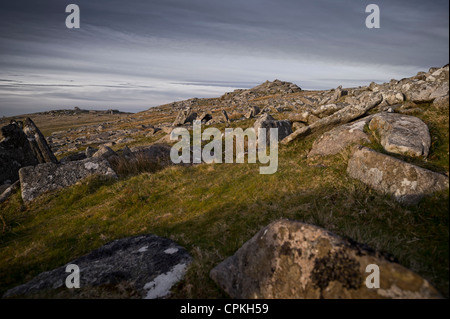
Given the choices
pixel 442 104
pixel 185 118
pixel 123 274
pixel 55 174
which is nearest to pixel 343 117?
pixel 442 104

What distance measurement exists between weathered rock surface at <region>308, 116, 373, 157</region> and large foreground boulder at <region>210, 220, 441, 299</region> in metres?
6.95

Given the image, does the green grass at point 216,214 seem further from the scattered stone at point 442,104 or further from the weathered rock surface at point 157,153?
the weathered rock surface at point 157,153

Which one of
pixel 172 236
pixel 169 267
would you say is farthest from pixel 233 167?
pixel 169 267

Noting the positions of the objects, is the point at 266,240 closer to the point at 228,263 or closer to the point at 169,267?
the point at 228,263

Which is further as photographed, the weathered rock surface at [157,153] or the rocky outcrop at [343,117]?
the weathered rock surface at [157,153]

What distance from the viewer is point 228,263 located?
4812 mm

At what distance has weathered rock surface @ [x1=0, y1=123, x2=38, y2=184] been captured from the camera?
602 inches

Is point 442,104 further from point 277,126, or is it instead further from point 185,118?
point 185,118

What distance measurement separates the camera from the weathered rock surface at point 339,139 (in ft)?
32.2

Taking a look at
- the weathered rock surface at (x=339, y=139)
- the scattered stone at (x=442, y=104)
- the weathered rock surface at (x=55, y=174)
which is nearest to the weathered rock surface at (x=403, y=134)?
the weathered rock surface at (x=339, y=139)

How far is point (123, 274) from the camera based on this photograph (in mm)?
5418

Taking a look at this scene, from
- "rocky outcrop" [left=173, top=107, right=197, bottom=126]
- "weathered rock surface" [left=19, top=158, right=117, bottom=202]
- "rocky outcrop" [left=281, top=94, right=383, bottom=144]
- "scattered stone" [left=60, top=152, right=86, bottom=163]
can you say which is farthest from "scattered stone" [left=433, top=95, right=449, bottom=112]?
"rocky outcrop" [left=173, top=107, right=197, bottom=126]

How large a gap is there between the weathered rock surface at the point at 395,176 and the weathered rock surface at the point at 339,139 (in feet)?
6.59
